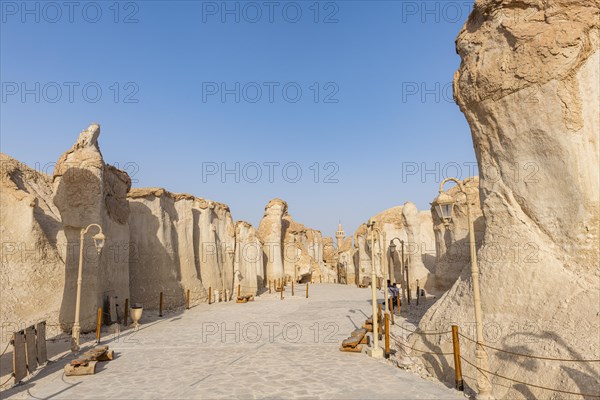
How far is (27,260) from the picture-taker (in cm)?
1623

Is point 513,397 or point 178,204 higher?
point 178,204

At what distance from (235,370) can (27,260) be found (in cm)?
1195

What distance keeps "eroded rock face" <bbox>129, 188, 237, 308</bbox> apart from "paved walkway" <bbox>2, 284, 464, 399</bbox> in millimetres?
6759

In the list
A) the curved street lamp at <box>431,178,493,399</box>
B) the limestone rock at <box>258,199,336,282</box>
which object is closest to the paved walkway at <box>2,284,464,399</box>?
the curved street lamp at <box>431,178,493,399</box>

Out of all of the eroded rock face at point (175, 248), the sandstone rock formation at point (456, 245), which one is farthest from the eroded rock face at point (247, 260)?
the sandstone rock formation at point (456, 245)

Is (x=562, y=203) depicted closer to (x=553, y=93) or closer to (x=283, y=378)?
(x=553, y=93)

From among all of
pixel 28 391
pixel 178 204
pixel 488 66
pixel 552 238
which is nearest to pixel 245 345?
pixel 28 391

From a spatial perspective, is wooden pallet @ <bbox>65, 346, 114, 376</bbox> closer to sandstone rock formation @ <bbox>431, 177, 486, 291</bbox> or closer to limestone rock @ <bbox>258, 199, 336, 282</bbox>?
sandstone rock formation @ <bbox>431, 177, 486, 291</bbox>

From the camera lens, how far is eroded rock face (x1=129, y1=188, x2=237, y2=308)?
22378 mm

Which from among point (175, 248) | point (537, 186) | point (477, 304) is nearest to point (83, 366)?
point (477, 304)

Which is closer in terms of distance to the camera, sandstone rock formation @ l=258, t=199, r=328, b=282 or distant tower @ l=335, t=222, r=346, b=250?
sandstone rock formation @ l=258, t=199, r=328, b=282

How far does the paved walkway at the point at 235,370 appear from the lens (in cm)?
815

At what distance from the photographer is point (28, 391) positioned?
340 inches

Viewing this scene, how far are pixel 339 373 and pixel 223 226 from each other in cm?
2614
